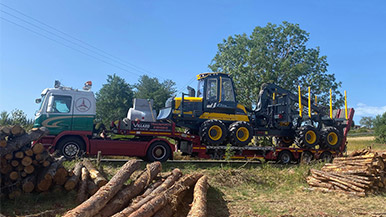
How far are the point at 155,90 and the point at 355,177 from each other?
4422 cm

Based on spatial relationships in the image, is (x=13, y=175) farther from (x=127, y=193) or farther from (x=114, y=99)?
(x=114, y=99)

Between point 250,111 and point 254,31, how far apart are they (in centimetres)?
1805

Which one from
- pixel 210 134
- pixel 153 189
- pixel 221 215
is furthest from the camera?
pixel 210 134

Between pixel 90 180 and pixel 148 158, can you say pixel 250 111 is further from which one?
pixel 90 180

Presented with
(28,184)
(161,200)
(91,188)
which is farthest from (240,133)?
(28,184)

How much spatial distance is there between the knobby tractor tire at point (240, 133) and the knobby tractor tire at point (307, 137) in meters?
2.54

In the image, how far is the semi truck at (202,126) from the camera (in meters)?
11.9

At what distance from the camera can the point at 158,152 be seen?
42.2 feet

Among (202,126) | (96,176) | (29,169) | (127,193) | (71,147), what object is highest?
(202,126)

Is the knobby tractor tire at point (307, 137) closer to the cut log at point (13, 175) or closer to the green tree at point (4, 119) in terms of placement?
the cut log at point (13, 175)

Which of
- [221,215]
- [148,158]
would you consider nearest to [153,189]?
[221,215]

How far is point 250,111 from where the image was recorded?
15.5 m

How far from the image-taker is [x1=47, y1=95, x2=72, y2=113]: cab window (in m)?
11.8

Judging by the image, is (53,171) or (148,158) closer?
(53,171)
